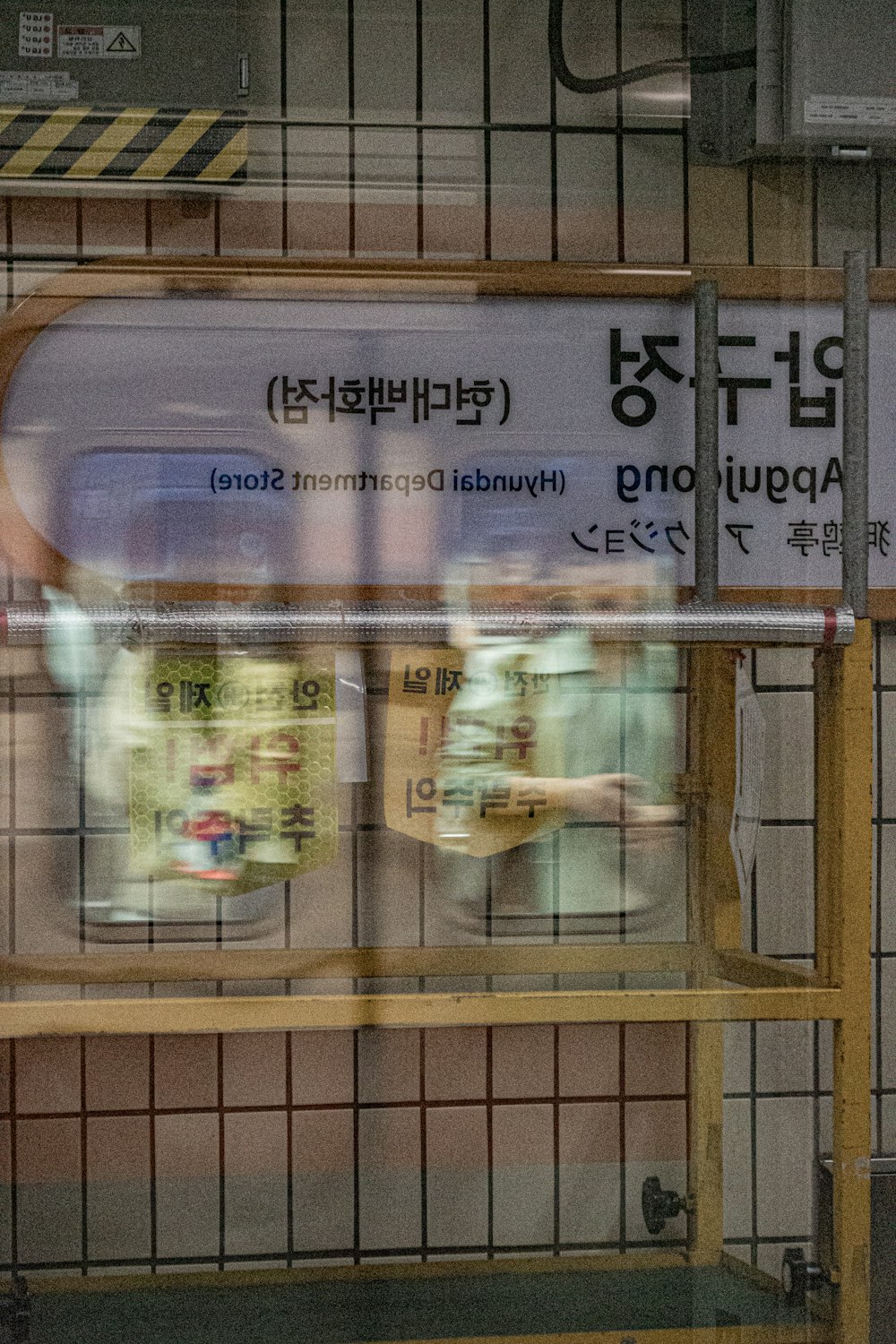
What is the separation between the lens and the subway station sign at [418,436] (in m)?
2.44

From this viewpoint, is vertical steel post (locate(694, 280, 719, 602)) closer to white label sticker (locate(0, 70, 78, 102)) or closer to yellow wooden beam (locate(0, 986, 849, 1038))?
yellow wooden beam (locate(0, 986, 849, 1038))

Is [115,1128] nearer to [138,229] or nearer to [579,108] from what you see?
[138,229]

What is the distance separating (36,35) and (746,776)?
206cm

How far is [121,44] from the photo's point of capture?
92.4 inches

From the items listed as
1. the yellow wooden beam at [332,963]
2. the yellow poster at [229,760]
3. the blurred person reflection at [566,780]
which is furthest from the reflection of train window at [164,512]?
the yellow wooden beam at [332,963]

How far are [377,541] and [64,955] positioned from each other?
109 cm

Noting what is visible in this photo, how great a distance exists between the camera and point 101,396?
2.44m

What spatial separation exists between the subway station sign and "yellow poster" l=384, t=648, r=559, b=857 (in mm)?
234

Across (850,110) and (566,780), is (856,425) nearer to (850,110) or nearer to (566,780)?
(850,110)

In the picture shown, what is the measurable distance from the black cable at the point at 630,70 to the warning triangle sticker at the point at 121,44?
855mm

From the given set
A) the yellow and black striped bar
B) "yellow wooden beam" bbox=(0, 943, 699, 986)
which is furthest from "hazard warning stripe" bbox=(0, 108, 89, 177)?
"yellow wooden beam" bbox=(0, 943, 699, 986)

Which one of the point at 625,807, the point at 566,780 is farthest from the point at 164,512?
the point at 625,807

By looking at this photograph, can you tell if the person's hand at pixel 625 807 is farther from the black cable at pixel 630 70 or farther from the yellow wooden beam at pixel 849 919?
the black cable at pixel 630 70

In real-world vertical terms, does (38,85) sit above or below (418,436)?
above
